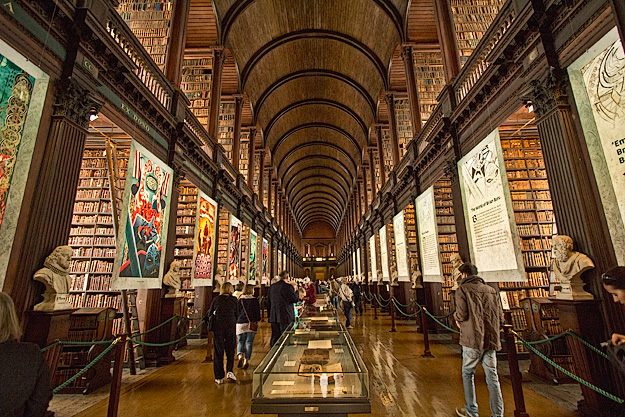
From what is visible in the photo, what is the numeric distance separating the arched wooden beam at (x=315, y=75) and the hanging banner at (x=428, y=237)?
25.7ft

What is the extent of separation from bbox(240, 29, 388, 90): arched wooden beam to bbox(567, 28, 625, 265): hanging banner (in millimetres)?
9189

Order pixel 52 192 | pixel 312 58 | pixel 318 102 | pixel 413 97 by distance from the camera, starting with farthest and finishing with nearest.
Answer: pixel 318 102
pixel 312 58
pixel 413 97
pixel 52 192

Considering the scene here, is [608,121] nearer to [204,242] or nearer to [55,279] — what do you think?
[55,279]

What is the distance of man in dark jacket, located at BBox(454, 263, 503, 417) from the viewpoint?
96.5 inches

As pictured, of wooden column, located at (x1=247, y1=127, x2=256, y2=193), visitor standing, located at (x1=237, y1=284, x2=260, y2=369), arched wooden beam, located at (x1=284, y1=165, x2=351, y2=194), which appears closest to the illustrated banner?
wooden column, located at (x1=247, y1=127, x2=256, y2=193)

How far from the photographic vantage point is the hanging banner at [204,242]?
253 inches

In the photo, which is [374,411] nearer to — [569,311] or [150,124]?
[569,311]

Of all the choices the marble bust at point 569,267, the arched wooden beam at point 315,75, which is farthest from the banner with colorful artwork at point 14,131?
the arched wooden beam at point 315,75

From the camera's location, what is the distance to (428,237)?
693 centimetres

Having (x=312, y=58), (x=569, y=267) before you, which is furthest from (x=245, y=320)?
(x=312, y=58)

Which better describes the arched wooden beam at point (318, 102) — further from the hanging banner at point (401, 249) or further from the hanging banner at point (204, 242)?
the hanging banner at point (204, 242)

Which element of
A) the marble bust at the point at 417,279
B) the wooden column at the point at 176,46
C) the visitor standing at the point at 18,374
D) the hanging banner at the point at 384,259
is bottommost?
the visitor standing at the point at 18,374

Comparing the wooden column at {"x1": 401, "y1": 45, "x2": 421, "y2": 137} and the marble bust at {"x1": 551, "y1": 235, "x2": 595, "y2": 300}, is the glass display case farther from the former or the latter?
the wooden column at {"x1": 401, "y1": 45, "x2": 421, "y2": 137}

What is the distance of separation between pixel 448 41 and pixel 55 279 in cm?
761
